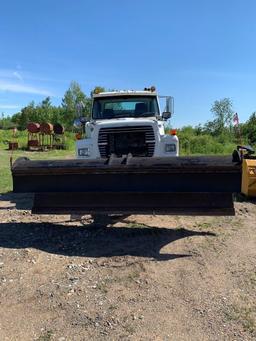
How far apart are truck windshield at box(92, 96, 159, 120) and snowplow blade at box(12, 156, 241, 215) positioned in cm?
308

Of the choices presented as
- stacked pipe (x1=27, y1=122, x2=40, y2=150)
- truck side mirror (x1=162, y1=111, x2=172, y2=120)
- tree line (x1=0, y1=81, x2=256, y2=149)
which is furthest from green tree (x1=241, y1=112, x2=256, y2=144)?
truck side mirror (x1=162, y1=111, x2=172, y2=120)

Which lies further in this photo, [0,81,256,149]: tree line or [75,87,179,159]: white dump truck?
[0,81,256,149]: tree line

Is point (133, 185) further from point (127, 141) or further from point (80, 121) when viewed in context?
point (80, 121)

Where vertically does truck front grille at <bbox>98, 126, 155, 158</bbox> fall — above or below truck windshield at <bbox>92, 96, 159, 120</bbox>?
below

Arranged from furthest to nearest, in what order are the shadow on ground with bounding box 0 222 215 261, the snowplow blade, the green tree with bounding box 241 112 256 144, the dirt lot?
the green tree with bounding box 241 112 256 144
the snowplow blade
the shadow on ground with bounding box 0 222 215 261
the dirt lot

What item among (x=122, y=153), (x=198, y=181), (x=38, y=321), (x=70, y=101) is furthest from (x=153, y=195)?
(x=70, y=101)

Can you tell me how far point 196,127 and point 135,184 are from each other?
40236 millimetres

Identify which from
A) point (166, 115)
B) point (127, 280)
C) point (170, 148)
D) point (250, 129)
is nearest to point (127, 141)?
point (170, 148)

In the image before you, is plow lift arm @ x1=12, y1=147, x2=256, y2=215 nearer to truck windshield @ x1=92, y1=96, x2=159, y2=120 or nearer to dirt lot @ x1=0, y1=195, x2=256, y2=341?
dirt lot @ x1=0, y1=195, x2=256, y2=341

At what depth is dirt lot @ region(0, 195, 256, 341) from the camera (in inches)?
148

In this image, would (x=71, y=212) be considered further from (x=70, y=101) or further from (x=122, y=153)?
(x=70, y=101)

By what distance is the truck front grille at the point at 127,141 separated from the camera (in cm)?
808

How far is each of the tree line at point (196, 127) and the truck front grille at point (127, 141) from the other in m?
2.04

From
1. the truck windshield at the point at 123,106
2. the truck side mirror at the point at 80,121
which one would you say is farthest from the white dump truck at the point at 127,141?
the truck side mirror at the point at 80,121
